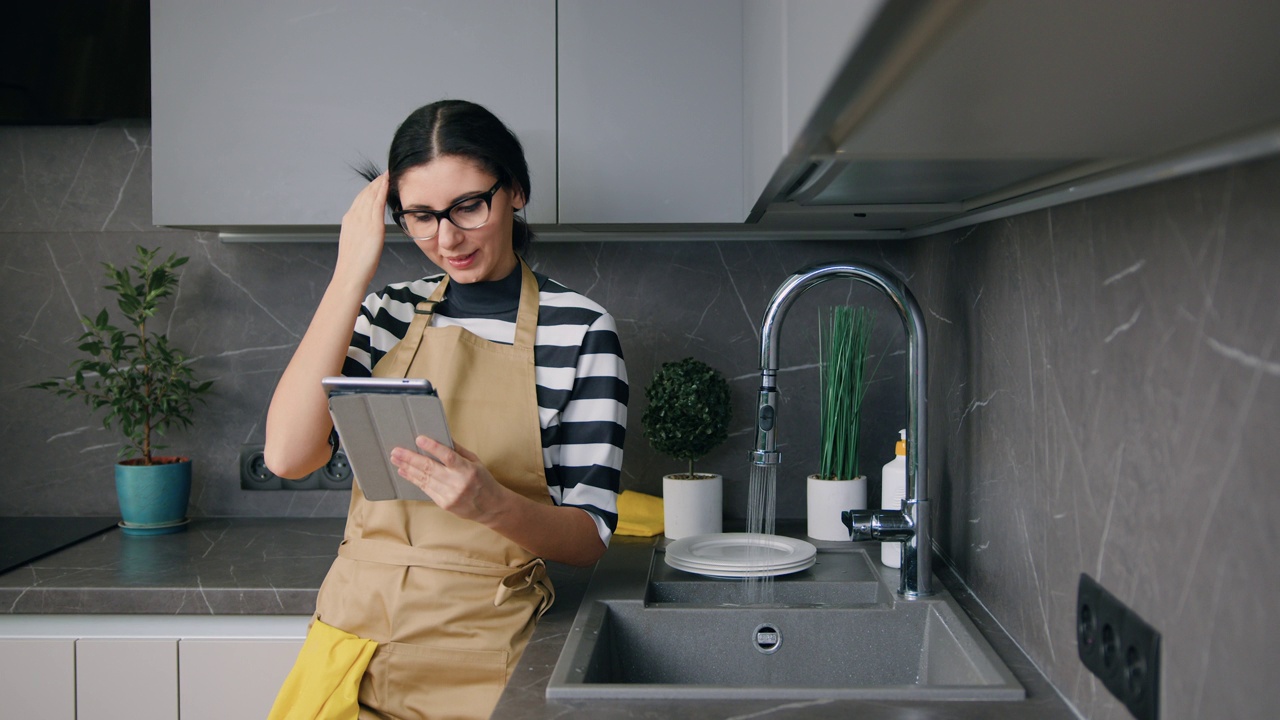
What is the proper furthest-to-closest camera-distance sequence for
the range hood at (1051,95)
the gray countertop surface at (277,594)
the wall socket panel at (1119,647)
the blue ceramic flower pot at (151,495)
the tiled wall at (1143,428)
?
the blue ceramic flower pot at (151,495), the gray countertop surface at (277,594), the wall socket panel at (1119,647), the tiled wall at (1143,428), the range hood at (1051,95)

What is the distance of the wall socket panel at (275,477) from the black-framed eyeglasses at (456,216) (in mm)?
772

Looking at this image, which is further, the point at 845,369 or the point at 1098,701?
the point at 845,369

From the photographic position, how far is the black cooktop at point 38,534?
1640 millimetres

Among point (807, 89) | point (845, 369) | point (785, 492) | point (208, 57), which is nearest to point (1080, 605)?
point (807, 89)

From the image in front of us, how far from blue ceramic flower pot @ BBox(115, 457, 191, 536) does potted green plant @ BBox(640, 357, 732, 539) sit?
87cm

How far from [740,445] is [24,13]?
1537 mm

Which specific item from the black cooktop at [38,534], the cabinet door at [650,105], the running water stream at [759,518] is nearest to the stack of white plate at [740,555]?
the running water stream at [759,518]

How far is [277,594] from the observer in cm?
150

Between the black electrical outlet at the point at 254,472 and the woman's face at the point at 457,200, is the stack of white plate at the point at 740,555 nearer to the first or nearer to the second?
the woman's face at the point at 457,200

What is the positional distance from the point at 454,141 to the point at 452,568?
553mm

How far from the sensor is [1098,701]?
0.88 metres

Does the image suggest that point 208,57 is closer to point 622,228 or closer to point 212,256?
point 212,256

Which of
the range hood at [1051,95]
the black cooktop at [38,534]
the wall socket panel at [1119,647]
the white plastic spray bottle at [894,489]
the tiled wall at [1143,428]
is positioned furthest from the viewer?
the black cooktop at [38,534]


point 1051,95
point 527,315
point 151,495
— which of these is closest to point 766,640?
point 527,315
